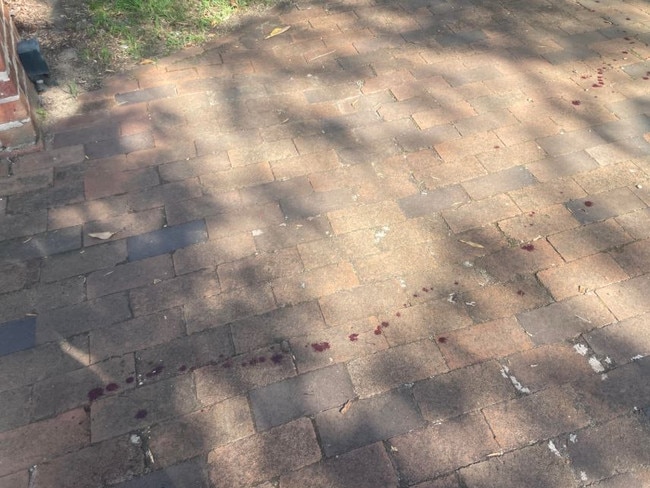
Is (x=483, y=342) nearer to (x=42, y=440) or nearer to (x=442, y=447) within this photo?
(x=442, y=447)

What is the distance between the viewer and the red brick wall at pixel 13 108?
312cm

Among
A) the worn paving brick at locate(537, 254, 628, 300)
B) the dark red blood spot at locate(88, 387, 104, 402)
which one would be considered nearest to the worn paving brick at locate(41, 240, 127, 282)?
the dark red blood spot at locate(88, 387, 104, 402)

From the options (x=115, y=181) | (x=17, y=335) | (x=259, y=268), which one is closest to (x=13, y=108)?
(x=115, y=181)

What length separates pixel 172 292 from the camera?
8.41 ft

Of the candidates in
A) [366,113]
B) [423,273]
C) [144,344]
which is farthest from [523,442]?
[366,113]

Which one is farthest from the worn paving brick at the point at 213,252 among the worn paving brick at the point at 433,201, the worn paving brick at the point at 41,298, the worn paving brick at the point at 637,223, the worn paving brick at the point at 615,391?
the worn paving brick at the point at 637,223

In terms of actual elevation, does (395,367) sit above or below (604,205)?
below

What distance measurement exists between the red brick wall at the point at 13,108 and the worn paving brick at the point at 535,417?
3.06 metres

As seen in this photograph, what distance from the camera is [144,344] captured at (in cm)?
237

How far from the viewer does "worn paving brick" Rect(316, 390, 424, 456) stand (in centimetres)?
205

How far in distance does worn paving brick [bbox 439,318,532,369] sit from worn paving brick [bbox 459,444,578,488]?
1.33 feet

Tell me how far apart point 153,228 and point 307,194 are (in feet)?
2.81

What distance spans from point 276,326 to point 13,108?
7.12 ft

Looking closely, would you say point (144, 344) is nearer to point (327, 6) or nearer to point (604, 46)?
point (327, 6)
